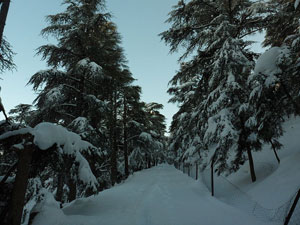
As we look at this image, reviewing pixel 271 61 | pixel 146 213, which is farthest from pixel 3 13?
pixel 271 61

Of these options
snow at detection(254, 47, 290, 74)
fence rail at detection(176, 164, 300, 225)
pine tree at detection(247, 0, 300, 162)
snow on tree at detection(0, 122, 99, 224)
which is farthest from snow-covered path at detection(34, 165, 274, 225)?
snow at detection(254, 47, 290, 74)

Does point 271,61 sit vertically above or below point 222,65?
below

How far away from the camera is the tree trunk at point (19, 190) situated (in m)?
3.29

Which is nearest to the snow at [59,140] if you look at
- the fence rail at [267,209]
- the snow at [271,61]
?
the fence rail at [267,209]

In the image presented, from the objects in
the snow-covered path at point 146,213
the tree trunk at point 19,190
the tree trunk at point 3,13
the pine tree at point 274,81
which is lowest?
the snow-covered path at point 146,213

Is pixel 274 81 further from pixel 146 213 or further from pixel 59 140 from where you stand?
pixel 59 140

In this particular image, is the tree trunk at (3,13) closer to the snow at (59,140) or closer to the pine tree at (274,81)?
the snow at (59,140)

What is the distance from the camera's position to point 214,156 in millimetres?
7691

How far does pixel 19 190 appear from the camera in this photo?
3393 mm

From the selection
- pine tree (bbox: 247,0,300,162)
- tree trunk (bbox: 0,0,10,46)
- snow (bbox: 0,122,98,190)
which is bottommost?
snow (bbox: 0,122,98,190)

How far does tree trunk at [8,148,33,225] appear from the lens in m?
3.29

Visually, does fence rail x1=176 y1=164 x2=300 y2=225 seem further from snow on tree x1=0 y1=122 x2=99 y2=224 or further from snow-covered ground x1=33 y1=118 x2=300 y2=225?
snow on tree x1=0 y1=122 x2=99 y2=224

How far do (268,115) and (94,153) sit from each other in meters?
6.39

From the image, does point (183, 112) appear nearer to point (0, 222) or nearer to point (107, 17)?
point (107, 17)
